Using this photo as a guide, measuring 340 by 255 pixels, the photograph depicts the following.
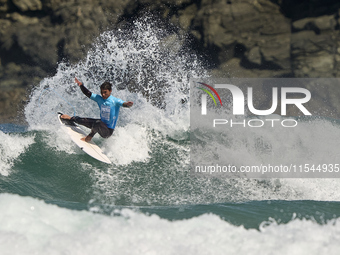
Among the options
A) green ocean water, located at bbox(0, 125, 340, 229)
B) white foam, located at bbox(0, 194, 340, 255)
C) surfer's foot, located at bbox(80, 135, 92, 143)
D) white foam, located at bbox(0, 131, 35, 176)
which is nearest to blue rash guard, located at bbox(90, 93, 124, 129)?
surfer's foot, located at bbox(80, 135, 92, 143)

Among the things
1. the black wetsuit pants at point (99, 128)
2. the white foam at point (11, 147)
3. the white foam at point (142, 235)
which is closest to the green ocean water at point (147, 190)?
the white foam at point (11, 147)

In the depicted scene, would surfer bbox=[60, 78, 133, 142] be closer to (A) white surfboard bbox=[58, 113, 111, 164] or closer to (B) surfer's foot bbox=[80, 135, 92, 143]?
(B) surfer's foot bbox=[80, 135, 92, 143]

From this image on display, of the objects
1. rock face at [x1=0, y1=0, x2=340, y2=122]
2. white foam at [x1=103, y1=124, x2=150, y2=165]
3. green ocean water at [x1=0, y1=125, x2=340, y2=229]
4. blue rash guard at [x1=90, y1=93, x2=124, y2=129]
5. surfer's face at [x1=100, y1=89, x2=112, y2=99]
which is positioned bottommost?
green ocean water at [x1=0, y1=125, x2=340, y2=229]

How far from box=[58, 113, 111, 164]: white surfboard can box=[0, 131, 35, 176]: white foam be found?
69 centimetres

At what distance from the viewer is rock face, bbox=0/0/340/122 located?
1292 centimetres

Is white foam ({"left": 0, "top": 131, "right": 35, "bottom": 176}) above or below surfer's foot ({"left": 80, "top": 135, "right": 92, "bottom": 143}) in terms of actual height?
below

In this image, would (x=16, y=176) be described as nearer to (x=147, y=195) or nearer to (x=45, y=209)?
(x=45, y=209)

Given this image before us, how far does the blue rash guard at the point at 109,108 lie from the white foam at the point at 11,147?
150 cm

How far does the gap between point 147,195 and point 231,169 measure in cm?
163

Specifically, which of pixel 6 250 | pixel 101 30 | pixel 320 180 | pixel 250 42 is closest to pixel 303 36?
pixel 250 42

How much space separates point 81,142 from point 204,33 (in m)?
8.85

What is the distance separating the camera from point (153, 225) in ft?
12.2

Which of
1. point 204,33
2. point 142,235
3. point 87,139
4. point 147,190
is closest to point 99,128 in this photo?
point 87,139

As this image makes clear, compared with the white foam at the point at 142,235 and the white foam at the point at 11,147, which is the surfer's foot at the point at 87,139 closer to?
the white foam at the point at 11,147
